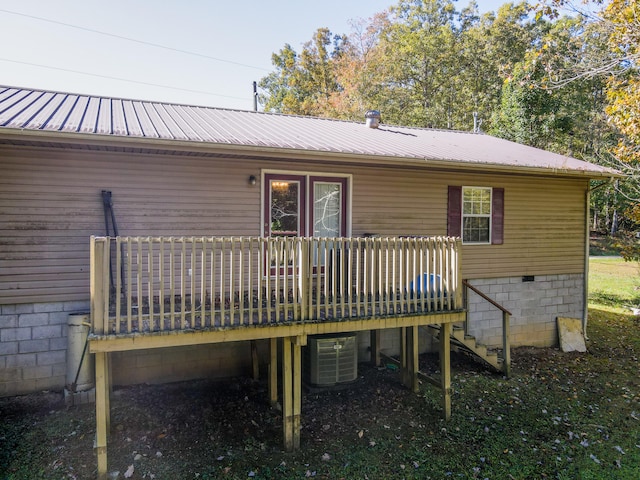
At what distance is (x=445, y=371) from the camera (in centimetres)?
578

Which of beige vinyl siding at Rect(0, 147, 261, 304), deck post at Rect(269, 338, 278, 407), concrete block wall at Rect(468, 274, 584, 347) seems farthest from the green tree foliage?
deck post at Rect(269, 338, 278, 407)

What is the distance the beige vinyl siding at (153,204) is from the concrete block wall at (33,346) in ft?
0.53

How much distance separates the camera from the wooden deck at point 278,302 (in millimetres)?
4016

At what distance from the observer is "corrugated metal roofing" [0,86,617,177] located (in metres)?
5.36

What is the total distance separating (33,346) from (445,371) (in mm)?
5633

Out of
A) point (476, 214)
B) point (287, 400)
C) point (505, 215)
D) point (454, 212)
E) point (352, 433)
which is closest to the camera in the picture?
point (287, 400)

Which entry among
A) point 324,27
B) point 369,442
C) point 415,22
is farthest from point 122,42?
point 369,442

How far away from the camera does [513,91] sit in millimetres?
18328

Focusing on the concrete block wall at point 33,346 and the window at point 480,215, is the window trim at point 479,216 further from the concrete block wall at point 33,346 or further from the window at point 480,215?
the concrete block wall at point 33,346

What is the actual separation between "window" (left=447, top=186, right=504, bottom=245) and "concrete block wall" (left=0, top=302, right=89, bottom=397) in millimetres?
6842

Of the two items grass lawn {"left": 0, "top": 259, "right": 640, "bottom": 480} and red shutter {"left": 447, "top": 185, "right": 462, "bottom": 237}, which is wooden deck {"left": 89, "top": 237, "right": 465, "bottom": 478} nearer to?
grass lawn {"left": 0, "top": 259, "right": 640, "bottom": 480}

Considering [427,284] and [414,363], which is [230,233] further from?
[414,363]

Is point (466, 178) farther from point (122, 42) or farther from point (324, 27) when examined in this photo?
point (324, 27)

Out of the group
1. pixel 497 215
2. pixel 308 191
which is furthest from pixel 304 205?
pixel 497 215
